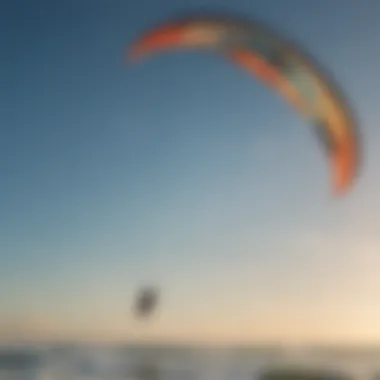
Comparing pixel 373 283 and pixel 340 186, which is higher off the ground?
pixel 340 186

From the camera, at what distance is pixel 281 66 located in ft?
5.65

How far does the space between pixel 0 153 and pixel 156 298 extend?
1.93ft

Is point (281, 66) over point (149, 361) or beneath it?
over

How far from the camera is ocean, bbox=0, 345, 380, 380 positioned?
169cm

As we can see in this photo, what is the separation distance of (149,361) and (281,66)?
0.87 meters

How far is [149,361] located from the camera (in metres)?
1.74

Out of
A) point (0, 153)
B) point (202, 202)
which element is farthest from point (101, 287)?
point (0, 153)

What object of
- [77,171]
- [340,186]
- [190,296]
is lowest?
[190,296]

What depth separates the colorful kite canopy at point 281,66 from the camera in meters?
1.70

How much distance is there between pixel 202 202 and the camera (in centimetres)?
175

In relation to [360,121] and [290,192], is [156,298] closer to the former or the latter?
[290,192]

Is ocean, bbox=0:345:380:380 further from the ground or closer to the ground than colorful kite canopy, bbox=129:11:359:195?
closer to the ground

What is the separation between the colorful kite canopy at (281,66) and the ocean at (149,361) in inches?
18.1

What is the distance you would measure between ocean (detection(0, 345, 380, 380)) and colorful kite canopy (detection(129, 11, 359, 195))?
0.46 m
